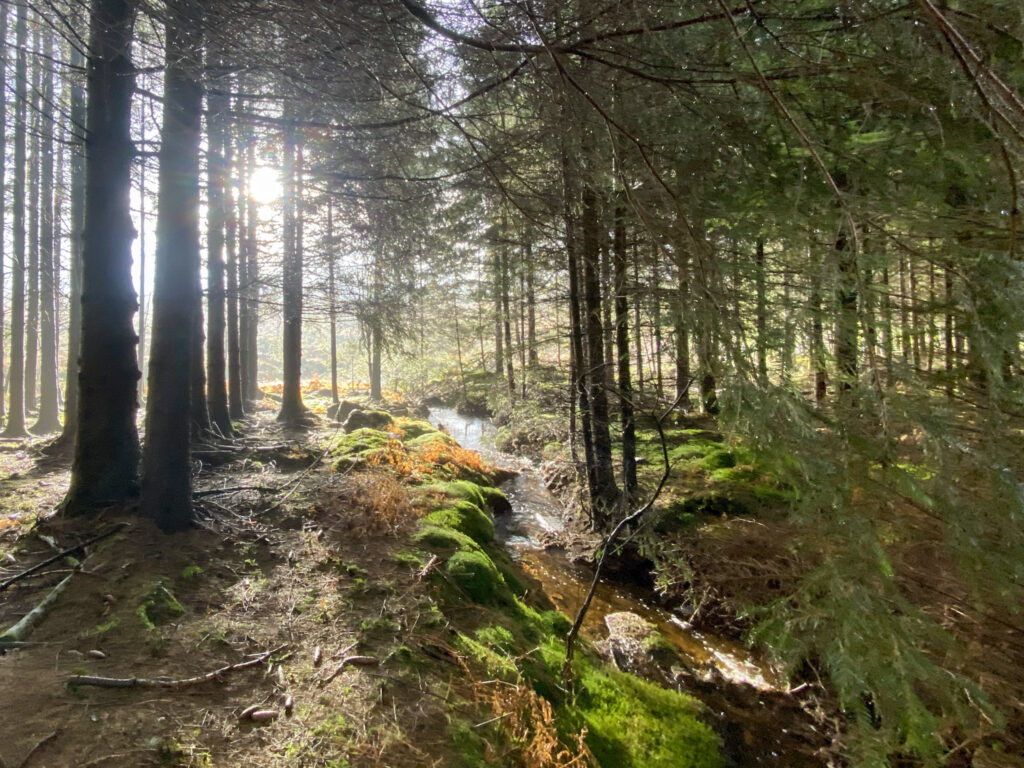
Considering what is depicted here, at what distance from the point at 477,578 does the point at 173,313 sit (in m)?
3.63

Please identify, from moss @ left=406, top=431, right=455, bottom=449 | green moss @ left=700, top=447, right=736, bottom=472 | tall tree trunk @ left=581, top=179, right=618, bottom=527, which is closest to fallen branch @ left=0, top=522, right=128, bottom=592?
tall tree trunk @ left=581, top=179, right=618, bottom=527

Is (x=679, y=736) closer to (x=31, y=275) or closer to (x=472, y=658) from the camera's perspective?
(x=472, y=658)

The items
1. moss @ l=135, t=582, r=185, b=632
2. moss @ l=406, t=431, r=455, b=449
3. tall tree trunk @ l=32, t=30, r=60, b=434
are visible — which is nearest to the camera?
moss @ l=135, t=582, r=185, b=632

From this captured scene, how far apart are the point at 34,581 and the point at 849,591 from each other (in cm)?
484

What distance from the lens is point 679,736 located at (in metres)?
3.55

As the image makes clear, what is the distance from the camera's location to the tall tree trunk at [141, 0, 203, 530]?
14.0 feet

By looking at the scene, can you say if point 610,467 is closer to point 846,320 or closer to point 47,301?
point 846,320

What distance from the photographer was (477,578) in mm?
4371

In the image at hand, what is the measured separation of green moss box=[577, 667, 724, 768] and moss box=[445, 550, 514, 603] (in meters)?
0.99

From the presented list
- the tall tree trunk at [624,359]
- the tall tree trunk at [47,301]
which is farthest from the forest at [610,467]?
the tall tree trunk at [47,301]

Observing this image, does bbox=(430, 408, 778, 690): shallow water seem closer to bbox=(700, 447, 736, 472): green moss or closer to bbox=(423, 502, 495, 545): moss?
bbox=(423, 502, 495, 545): moss

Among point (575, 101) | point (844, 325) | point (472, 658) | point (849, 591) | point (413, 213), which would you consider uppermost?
point (413, 213)

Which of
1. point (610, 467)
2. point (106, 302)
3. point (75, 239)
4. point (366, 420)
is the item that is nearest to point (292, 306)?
point (366, 420)

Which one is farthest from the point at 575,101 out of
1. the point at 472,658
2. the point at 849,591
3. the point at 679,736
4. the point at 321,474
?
the point at 321,474
